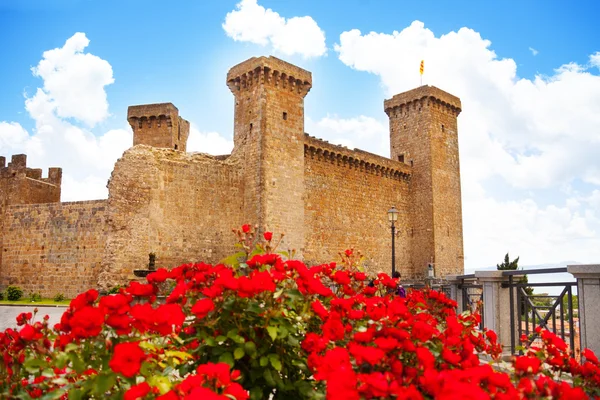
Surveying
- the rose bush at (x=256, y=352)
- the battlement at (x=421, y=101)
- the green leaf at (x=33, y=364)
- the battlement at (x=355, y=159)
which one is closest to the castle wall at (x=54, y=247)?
the battlement at (x=355, y=159)

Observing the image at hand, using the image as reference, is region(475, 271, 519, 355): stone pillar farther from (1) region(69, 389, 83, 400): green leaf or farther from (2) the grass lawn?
(2) the grass lawn

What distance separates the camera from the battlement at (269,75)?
67.7ft

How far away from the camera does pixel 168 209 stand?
62.9 ft

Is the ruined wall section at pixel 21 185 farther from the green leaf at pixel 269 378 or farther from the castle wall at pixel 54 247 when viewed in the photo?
the green leaf at pixel 269 378

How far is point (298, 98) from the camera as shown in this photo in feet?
71.9

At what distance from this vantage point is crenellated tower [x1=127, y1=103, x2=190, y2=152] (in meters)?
26.8

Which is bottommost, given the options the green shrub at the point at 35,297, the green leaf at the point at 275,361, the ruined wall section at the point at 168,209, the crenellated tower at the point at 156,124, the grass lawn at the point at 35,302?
the grass lawn at the point at 35,302

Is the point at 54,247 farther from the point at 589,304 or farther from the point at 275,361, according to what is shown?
the point at 275,361

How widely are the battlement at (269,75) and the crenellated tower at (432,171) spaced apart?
31.6 feet

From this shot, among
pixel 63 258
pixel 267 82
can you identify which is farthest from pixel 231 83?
pixel 63 258

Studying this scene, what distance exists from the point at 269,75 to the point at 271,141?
272 centimetres

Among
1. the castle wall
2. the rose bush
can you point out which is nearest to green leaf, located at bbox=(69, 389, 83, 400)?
the rose bush

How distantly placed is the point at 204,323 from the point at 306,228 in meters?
19.9

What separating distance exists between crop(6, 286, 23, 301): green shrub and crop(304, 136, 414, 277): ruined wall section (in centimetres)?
1159
